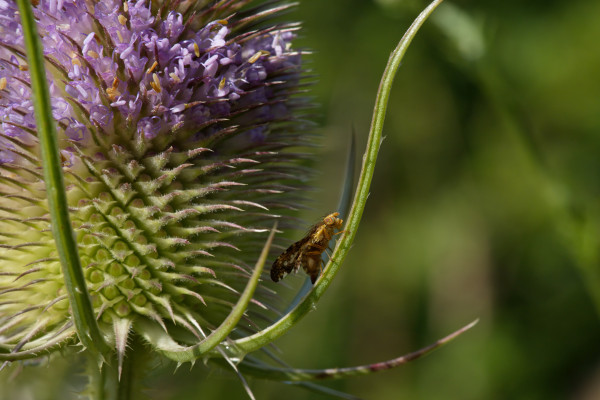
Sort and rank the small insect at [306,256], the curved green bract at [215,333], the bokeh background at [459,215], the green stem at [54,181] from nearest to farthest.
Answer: the green stem at [54,181], the curved green bract at [215,333], the small insect at [306,256], the bokeh background at [459,215]

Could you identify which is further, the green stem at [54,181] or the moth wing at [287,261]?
the moth wing at [287,261]

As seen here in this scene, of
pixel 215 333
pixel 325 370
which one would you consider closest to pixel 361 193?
pixel 215 333

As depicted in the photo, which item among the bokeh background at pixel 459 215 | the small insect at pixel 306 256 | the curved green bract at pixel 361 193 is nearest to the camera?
the curved green bract at pixel 361 193

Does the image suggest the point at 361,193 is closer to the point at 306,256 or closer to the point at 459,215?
the point at 306,256

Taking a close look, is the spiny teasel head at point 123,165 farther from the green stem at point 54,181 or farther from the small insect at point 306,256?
the green stem at point 54,181

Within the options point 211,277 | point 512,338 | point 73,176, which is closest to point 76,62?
point 73,176

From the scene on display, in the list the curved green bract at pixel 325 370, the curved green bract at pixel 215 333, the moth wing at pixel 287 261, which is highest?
the moth wing at pixel 287 261

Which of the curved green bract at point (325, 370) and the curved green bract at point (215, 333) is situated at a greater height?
the curved green bract at point (215, 333)

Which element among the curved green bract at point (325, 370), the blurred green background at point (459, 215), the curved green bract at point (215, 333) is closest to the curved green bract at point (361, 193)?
the curved green bract at point (215, 333)
